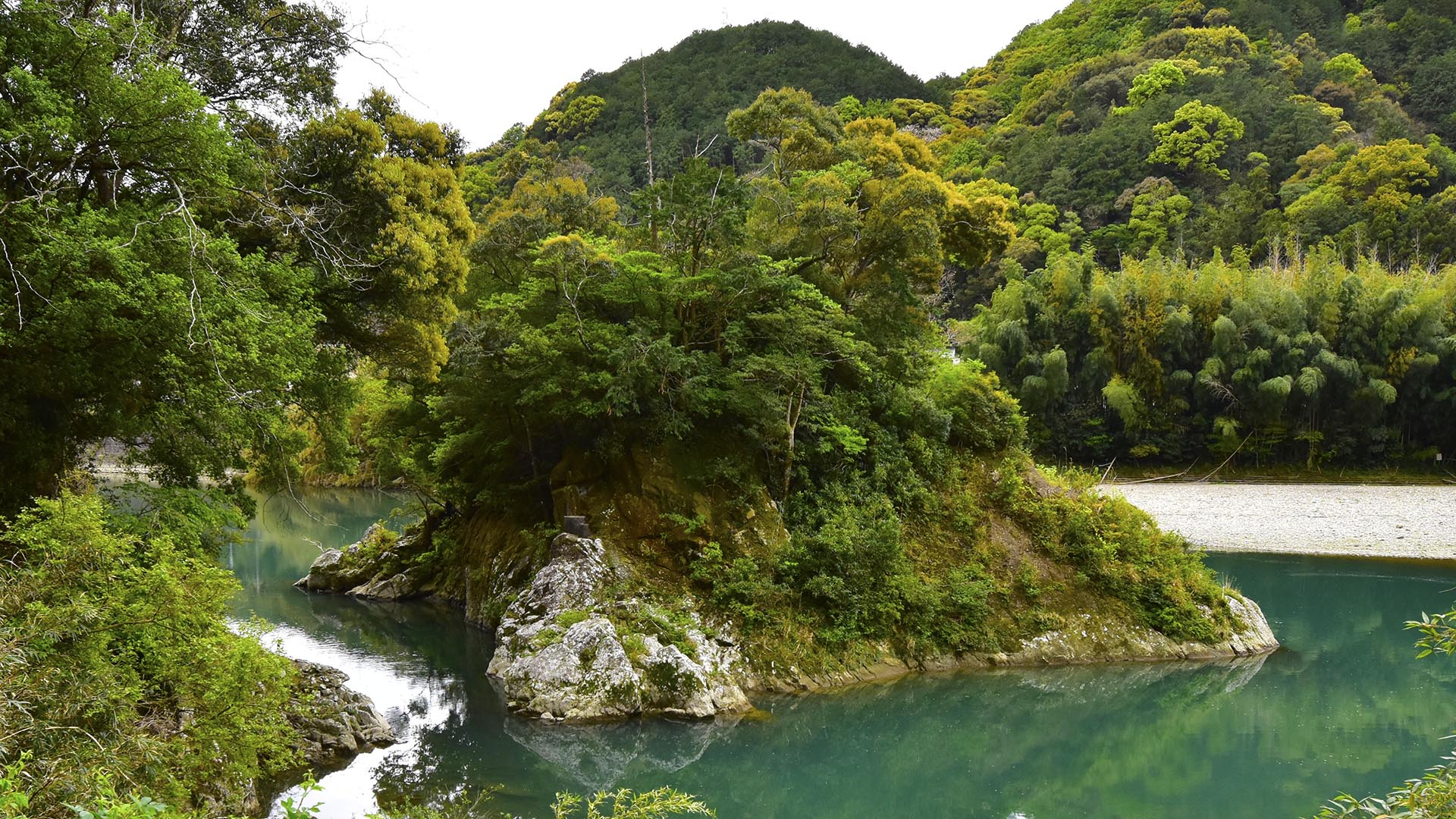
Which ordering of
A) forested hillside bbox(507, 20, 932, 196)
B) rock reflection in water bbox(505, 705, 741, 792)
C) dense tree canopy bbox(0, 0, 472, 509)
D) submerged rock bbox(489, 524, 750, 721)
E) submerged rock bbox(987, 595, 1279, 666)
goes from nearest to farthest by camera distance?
1. dense tree canopy bbox(0, 0, 472, 509)
2. rock reflection in water bbox(505, 705, 741, 792)
3. submerged rock bbox(489, 524, 750, 721)
4. submerged rock bbox(987, 595, 1279, 666)
5. forested hillside bbox(507, 20, 932, 196)

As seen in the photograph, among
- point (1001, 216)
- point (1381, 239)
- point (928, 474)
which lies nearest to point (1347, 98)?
point (1381, 239)

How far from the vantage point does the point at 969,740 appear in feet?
37.9

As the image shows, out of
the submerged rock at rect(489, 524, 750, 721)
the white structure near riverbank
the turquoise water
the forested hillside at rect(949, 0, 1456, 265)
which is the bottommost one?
the white structure near riverbank

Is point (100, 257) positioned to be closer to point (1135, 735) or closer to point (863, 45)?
point (1135, 735)

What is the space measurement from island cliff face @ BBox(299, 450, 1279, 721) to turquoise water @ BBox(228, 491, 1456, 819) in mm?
313

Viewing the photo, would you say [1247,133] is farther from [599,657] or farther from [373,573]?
[599,657]

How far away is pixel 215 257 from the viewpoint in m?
7.96

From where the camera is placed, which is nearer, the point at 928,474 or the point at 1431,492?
the point at 928,474

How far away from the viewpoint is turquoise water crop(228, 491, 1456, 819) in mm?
9758

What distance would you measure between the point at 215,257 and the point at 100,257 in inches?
38.6

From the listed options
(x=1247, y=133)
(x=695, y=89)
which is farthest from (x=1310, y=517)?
(x=695, y=89)

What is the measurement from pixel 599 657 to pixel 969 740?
4703 mm

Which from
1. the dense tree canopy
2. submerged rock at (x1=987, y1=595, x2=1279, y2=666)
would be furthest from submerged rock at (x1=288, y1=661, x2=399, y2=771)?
submerged rock at (x1=987, y1=595, x2=1279, y2=666)

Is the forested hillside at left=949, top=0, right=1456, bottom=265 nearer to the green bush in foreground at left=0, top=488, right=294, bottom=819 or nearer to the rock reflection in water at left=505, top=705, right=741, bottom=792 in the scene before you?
the rock reflection in water at left=505, top=705, right=741, bottom=792
